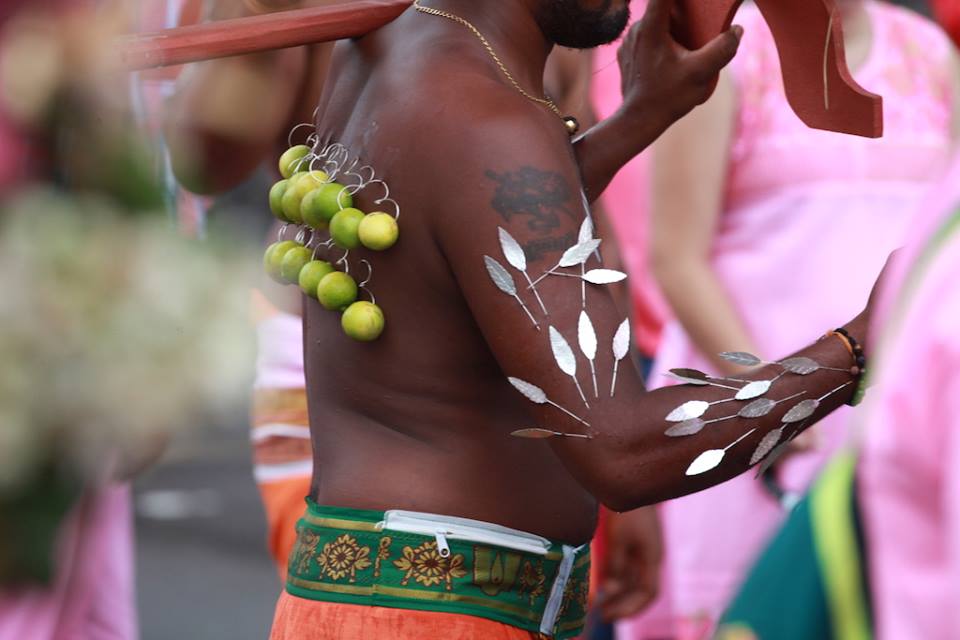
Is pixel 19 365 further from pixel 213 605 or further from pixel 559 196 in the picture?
pixel 213 605

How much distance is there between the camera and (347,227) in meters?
2.11

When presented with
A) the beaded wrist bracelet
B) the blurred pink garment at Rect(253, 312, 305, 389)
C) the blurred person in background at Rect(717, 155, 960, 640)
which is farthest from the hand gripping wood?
the blurred pink garment at Rect(253, 312, 305, 389)

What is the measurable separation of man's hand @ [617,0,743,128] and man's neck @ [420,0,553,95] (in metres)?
0.17

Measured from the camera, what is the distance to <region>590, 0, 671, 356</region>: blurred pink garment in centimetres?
406

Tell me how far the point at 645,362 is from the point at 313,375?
180 centimetres

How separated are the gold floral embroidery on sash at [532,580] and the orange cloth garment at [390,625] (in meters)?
0.05

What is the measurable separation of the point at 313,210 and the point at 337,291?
118 millimetres

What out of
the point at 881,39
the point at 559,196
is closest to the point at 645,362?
the point at 881,39

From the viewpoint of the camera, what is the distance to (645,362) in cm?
402

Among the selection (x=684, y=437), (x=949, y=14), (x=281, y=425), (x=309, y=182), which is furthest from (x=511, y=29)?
(x=281, y=425)

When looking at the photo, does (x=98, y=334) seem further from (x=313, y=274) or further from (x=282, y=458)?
→ (x=282, y=458)

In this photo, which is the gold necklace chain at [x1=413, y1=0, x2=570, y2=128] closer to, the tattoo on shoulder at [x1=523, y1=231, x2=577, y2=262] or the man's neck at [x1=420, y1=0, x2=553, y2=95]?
the man's neck at [x1=420, y1=0, x2=553, y2=95]

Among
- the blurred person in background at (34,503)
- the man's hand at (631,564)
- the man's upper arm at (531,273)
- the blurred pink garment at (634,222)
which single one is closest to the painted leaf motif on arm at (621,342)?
the man's upper arm at (531,273)

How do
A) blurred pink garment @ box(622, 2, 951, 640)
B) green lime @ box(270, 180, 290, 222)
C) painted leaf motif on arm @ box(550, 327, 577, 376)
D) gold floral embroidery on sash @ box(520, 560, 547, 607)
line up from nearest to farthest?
1. painted leaf motif on arm @ box(550, 327, 577, 376)
2. gold floral embroidery on sash @ box(520, 560, 547, 607)
3. green lime @ box(270, 180, 290, 222)
4. blurred pink garment @ box(622, 2, 951, 640)
